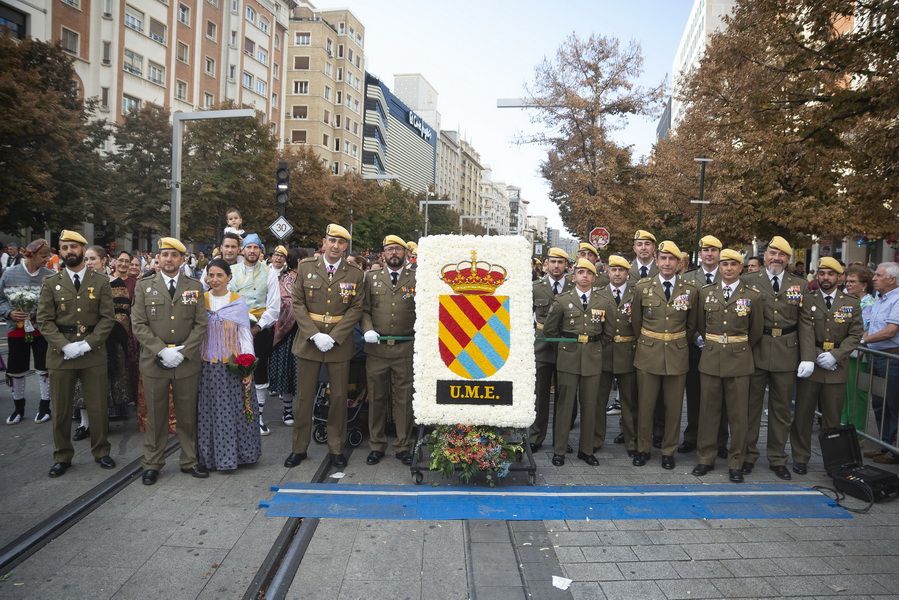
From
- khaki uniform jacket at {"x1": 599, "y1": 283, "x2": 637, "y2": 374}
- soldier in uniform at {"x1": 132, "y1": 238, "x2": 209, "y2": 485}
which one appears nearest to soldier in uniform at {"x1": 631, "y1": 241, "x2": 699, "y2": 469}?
khaki uniform jacket at {"x1": 599, "y1": 283, "x2": 637, "y2": 374}

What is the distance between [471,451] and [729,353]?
107 inches

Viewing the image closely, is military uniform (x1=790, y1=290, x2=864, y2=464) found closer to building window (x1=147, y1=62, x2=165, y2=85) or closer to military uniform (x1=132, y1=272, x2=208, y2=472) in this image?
military uniform (x1=132, y1=272, x2=208, y2=472)

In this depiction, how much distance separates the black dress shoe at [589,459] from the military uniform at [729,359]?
40.6 inches

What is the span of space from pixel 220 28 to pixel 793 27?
48.4 meters

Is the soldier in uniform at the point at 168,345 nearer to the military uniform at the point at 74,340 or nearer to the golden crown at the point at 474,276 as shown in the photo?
the military uniform at the point at 74,340

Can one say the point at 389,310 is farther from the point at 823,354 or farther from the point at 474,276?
the point at 823,354

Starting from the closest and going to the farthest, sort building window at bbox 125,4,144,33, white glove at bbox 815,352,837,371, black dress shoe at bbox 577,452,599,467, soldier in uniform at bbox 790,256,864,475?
A: white glove at bbox 815,352,837,371 < soldier in uniform at bbox 790,256,864,475 < black dress shoe at bbox 577,452,599,467 < building window at bbox 125,4,144,33

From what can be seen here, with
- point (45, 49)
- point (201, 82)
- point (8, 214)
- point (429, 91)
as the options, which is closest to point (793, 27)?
point (8, 214)

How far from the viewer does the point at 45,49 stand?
25859 millimetres

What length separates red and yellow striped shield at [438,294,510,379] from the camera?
5.97 m

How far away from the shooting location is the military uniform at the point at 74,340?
6.08 metres

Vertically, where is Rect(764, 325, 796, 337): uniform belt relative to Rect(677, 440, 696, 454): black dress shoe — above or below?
above

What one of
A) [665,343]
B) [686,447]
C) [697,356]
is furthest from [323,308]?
[686,447]

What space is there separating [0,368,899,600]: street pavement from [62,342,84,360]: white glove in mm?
1104
